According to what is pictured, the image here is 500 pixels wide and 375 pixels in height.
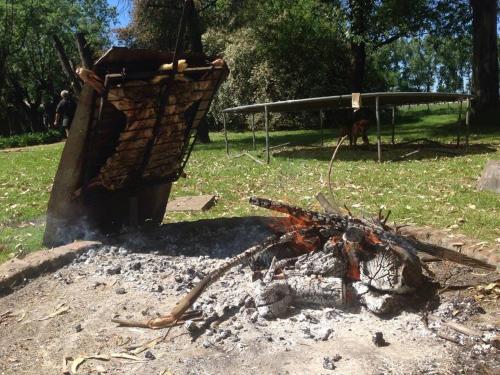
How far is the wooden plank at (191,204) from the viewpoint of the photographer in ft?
23.7

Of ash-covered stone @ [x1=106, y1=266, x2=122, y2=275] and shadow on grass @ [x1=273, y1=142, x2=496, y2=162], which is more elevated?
shadow on grass @ [x1=273, y1=142, x2=496, y2=162]

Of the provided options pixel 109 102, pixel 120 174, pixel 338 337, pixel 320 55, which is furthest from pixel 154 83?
pixel 320 55

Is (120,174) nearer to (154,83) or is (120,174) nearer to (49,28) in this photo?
(154,83)

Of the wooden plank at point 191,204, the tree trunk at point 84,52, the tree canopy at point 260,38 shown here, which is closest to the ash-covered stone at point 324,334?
the tree trunk at point 84,52

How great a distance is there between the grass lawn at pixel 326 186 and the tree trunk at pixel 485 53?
4324 millimetres

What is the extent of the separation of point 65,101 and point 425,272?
37.8ft

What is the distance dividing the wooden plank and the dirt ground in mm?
2869

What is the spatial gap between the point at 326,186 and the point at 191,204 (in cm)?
234

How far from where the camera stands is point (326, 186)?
838 centimetres

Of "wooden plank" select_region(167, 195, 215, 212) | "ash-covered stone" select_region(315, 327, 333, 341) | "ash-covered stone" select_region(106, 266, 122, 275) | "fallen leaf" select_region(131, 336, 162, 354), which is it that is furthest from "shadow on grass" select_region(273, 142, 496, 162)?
"fallen leaf" select_region(131, 336, 162, 354)

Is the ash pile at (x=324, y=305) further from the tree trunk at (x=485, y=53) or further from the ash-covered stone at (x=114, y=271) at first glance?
the tree trunk at (x=485, y=53)

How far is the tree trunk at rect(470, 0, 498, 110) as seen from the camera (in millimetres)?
17609

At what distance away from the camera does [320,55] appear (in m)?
24.6

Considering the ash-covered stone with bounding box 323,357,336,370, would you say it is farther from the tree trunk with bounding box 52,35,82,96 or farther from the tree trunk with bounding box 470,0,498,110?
the tree trunk with bounding box 470,0,498,110
